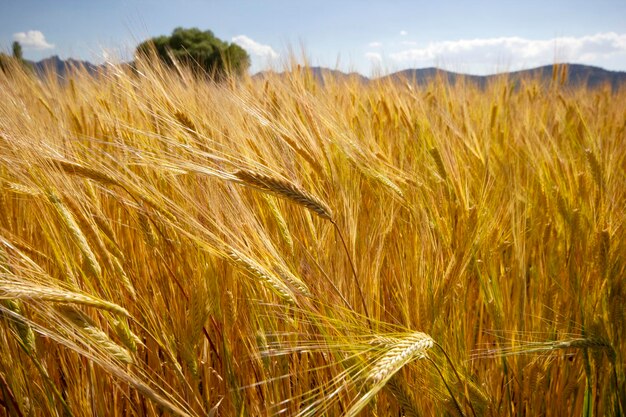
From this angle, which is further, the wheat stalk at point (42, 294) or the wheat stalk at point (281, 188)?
the wheat stalk at point (281, 188)

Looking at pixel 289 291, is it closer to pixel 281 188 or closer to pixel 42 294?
pixel 281 188

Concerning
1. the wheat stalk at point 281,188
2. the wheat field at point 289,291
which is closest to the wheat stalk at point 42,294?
the wheat field at point 289,291

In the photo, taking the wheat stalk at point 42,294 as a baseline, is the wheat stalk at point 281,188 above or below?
above

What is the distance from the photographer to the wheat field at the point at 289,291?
757mm

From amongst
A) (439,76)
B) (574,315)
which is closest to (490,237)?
(574,315)

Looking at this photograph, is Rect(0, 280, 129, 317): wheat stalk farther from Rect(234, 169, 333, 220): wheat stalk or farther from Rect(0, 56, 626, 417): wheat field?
Rect(234, 169, 333, 220): wheat stalk

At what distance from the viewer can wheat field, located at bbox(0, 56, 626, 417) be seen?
0.76 metres

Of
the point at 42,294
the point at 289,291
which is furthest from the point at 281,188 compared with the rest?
the point at 42,294

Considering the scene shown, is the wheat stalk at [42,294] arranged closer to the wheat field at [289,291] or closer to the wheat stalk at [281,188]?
the wheat field at [289,291]

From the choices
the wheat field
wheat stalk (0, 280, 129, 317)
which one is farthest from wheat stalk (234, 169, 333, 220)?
wheat stalk (0, 280, 129, 317)

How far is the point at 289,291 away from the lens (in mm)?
753

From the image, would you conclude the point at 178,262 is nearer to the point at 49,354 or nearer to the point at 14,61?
the point at 49,354

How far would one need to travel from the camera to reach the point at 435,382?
0.82 m

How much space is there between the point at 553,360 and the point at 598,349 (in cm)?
12
